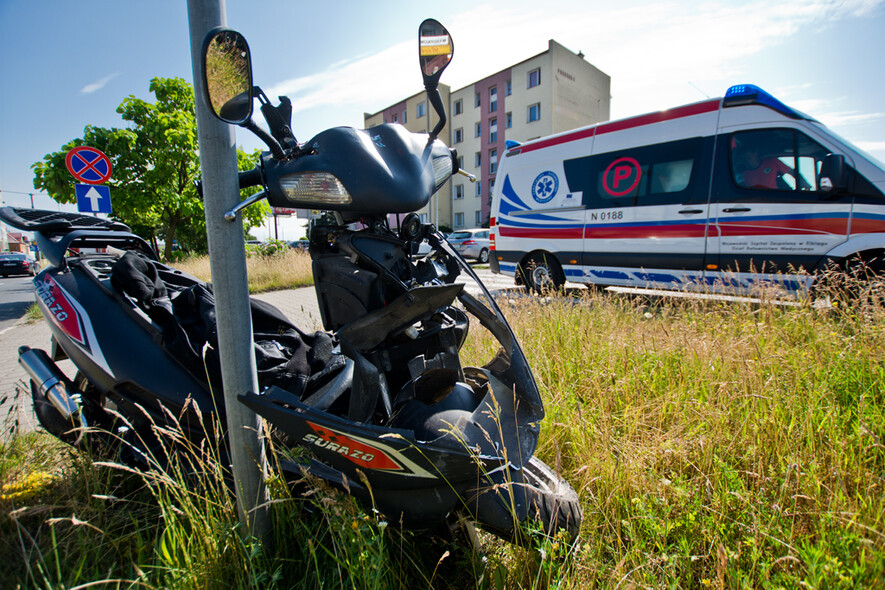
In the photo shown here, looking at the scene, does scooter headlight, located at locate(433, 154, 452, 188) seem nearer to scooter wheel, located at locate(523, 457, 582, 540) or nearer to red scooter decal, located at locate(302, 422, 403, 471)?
red scooter decal, located at locate(302, 422, 403, 471)

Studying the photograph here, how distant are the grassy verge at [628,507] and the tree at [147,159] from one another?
1201cm

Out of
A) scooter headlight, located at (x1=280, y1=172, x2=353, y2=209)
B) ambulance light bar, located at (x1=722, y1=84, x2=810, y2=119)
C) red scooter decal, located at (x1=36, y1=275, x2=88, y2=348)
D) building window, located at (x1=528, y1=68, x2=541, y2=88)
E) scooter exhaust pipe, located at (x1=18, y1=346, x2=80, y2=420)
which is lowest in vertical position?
scooter exhaust pipe, located at (x1=18, y1=346, x2=80, y2=420)

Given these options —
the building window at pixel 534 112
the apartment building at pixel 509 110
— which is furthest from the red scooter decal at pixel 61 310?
the building window at pixel 534 112

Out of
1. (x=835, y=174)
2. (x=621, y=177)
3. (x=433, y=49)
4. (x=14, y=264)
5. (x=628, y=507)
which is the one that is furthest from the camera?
(x=14, y=264)

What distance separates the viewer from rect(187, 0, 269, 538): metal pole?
1.25m

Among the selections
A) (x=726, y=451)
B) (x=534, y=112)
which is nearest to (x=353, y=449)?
(x=726, y=451)

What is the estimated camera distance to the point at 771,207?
5699 millimetres

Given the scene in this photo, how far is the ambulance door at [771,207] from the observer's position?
5.36m

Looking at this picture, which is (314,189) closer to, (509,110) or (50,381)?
(50,381)

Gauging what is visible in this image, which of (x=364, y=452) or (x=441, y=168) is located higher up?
(x=441, y=168)

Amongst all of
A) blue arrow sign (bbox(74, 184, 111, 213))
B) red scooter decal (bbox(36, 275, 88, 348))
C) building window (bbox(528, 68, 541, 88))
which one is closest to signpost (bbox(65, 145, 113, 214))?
blue arrow sign (bbox(74, 184, 111, 213))

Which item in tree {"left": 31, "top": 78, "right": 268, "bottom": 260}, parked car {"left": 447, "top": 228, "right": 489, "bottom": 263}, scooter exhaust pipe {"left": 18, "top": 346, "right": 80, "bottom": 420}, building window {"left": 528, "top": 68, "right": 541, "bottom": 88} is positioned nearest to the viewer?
scooter exhaust pipe {"left": 18, "top": 346, "right": 80, "bottom": 420}

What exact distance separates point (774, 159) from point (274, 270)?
11417 millimetres

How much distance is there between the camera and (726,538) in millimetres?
1439
